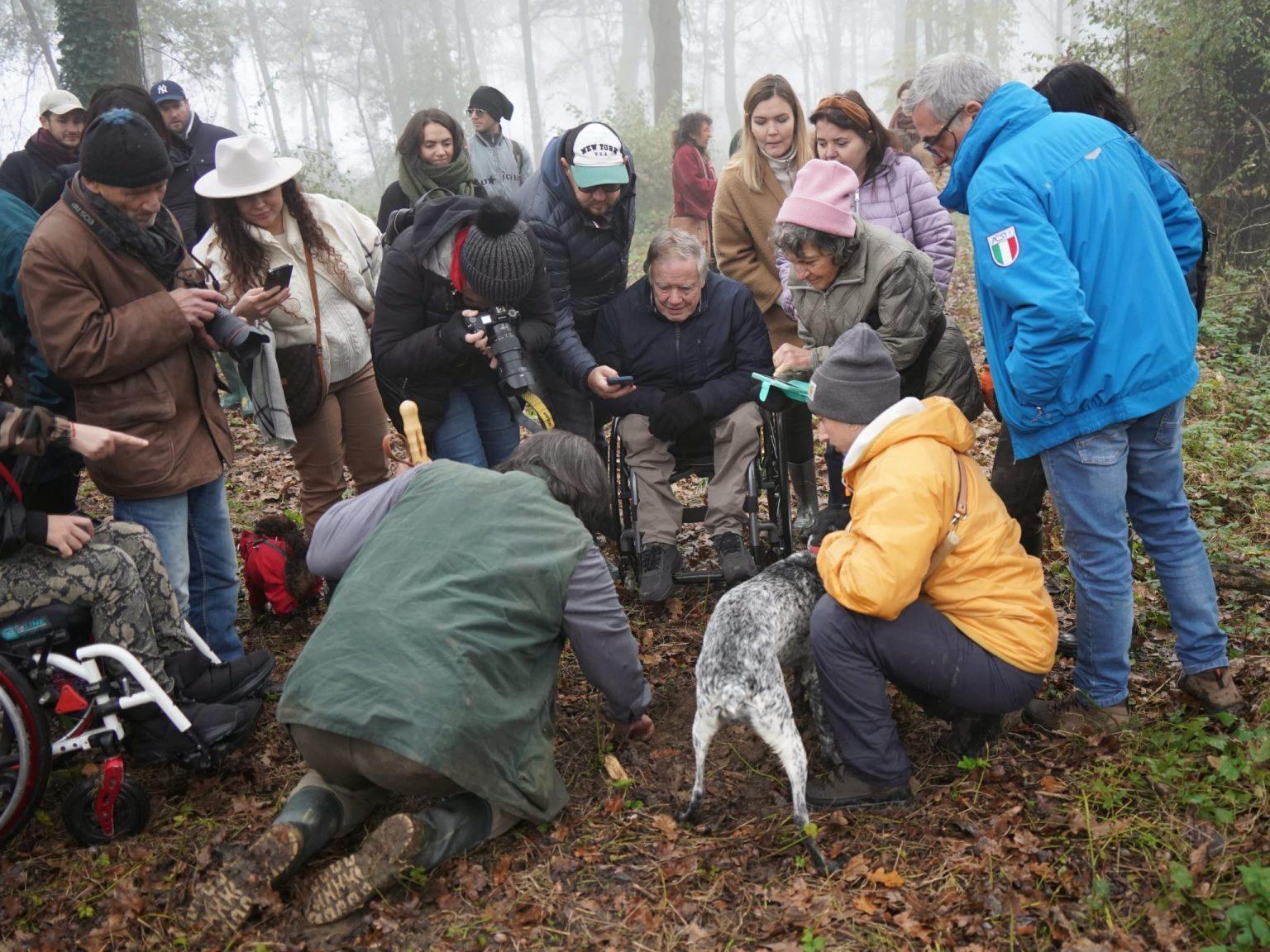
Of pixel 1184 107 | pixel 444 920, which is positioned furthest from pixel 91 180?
pixel 1184 107

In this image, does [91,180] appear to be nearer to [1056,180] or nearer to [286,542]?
[286,542]

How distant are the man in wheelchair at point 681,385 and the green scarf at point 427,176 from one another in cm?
187

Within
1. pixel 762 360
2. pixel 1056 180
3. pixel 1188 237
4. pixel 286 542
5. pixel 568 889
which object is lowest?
pixel 568 889

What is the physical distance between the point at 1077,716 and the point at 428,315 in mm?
3178

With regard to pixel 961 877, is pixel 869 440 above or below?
above

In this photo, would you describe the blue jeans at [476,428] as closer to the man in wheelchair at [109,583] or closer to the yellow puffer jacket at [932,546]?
the man in wheelchair at [109,583]

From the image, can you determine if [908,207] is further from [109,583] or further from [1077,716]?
[109,583]

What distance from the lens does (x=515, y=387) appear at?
429 centimetres

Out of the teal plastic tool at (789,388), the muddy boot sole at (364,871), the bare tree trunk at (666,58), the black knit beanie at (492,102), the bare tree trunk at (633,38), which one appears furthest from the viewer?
the bare tree trunk at (633,38)

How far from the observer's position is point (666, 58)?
2141 centimetres

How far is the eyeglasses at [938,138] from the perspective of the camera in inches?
125

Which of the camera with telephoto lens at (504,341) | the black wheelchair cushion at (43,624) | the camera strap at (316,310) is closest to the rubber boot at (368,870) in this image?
the black wheelchair cushion at (43,624)

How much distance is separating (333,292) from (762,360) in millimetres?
2071

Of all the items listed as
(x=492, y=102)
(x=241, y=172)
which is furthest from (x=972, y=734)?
(x=492, y=102)
